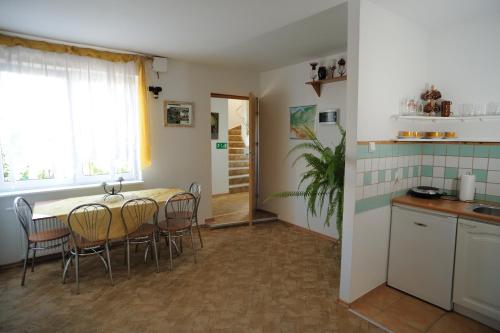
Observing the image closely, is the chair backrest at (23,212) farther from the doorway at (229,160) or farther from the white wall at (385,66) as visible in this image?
the white wall at (385,66)

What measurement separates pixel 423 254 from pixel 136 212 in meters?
2.76

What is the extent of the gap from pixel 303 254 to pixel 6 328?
2849mm

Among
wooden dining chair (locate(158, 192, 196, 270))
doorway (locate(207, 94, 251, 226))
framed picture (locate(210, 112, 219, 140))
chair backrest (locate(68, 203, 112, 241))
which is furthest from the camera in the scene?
framed picture (locate(210, 112, 219, 140))

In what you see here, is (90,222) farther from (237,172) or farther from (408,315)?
(237,172)

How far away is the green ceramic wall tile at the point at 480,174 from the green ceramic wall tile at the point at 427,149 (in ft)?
1.36

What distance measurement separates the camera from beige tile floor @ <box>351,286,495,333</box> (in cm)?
211

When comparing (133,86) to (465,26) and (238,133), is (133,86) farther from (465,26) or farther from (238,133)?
(238,133)

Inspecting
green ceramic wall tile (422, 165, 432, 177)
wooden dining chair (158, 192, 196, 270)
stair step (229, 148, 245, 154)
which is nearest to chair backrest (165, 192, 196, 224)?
wooden dining chair (158, 192, 196, 270)

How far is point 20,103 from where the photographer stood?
3.05 metres

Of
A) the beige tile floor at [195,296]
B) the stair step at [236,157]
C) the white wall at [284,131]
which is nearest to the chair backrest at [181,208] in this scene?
the beige tile floor at [195,296]

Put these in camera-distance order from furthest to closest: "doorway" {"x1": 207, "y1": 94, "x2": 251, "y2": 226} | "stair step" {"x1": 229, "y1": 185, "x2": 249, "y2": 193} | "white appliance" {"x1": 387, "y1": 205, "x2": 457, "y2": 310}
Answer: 1. "stair step" {"x1": 229, "y1": 185, "x2": 249, "y2": 193}
2. "doorway" {"x1": 207, "y1": 94, "x2": 251, "y2": 226}
3. "white appliance" {"x1": 387, "y1": 205, "x2": 457, "y2": 310}

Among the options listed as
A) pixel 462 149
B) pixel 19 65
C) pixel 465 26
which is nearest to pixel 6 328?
pixel 19 65

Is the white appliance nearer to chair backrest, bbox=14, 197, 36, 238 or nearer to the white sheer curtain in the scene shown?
the white sheer curtain

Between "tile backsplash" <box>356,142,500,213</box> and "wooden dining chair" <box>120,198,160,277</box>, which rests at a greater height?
"tile backsplash" <box>356,142,500,213</box>
